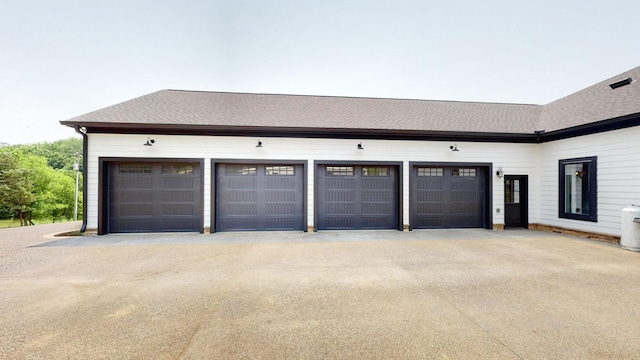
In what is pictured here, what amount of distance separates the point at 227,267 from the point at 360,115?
7.19m

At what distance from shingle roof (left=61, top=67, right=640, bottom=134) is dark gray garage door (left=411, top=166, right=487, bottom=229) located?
1532 millimetres

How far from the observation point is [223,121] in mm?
8180

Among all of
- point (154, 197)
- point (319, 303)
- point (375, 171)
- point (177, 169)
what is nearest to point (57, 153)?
point (154, 197)

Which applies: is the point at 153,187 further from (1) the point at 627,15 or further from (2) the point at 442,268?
(1) the point at 627,15

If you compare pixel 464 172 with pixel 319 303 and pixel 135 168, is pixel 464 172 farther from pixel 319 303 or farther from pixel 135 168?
pixel 135 168

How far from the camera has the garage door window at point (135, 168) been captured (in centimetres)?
791

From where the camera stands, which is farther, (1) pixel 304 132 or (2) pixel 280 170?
(2) pixel 280 170

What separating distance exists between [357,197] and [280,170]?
2841 millimetres

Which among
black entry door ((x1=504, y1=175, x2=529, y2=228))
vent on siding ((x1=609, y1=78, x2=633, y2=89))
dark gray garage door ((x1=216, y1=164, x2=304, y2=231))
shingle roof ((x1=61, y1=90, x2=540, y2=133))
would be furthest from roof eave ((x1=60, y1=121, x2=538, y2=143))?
vent on siding ((x1=609, y1=78, x2=633, y2=89))

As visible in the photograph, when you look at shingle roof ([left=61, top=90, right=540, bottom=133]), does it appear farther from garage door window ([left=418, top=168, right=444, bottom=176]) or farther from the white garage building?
garage door window ([left=418, top=168, right=444, bottom=176])

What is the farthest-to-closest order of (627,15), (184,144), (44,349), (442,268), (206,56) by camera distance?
(206,56) → (627,15) → (184,144) → (442,268) → (44,349)

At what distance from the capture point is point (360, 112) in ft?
32.3

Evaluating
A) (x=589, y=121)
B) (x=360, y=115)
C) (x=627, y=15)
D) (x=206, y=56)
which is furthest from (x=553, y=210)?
(x=206, y=56)

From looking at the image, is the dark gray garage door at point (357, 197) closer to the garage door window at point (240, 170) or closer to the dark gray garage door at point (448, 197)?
the dark gray garage door at point (448, 197)
